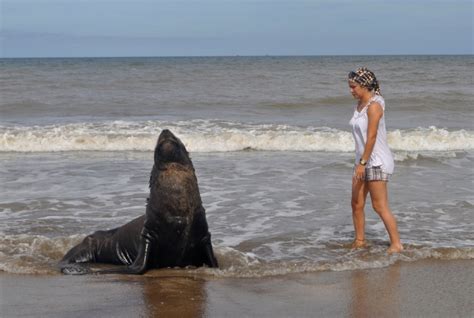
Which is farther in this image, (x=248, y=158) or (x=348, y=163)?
(x=248, y=158)

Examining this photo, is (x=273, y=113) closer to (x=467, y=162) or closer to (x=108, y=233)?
(x=467, y=162)

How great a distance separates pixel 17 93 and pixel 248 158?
1737 cm

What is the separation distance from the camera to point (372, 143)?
7.41 m

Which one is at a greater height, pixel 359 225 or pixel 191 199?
pixel 191 199

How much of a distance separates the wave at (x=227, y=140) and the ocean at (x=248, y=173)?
0.05 meters

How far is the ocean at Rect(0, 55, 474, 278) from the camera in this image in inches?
312

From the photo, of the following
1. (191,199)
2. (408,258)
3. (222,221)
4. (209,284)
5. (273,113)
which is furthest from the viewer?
(273,113)

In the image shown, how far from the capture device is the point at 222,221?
9.26 meters

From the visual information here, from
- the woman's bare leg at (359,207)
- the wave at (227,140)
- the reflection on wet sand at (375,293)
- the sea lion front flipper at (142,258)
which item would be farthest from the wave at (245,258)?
the wave at (227,140)

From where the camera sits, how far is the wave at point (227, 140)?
17188 mm

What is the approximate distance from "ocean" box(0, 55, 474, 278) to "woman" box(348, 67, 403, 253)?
0.50 m

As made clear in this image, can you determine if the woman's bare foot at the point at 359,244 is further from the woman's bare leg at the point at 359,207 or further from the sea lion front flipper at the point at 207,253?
the sea lion front flipper at the point at 207,253

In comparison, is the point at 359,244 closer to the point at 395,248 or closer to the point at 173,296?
the point at 395,248

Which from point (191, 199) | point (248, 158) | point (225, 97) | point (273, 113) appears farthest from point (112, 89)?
point (191, 199)
